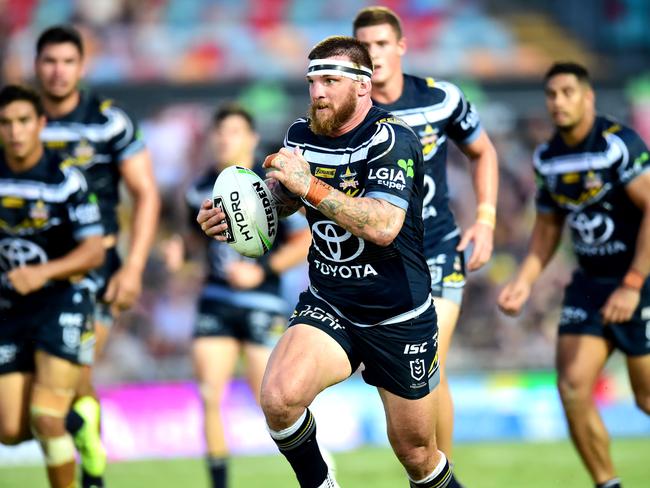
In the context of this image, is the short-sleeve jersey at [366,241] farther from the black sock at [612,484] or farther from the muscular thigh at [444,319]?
the black sock at [612,484]

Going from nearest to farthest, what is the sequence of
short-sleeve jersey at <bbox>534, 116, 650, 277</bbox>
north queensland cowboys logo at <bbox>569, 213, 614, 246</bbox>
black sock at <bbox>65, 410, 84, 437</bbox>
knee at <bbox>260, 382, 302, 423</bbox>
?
knee at <bbox>260, 382, 302, 423</bbox>
black sock at <bbox>65, 410, 84, 437</bbox>
short-sleeve jersey at <bbox>534, 116, 650, 277</bbox>
north queensland cowboys logo at <bbox>569, 213, 614, 246</bbox>

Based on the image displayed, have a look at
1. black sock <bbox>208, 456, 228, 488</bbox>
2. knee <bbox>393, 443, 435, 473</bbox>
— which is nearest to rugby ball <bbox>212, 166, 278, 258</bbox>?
knee <bbox>393, 443, 435, 473</bbox>

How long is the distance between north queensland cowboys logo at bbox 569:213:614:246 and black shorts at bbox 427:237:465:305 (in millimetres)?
1257

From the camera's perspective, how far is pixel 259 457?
12727mm

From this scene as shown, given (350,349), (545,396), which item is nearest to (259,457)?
(545,396)

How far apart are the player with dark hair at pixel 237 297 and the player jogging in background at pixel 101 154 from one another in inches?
33.5

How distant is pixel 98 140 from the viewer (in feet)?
28.1

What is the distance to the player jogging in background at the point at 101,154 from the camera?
8.35 meters

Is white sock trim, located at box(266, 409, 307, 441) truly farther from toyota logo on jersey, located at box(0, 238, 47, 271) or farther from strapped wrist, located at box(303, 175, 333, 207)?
toyota logo on jersey, located at box(0, 238, 47, 271)

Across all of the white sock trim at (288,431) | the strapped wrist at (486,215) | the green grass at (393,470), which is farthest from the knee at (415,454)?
the green grass at (393,470)

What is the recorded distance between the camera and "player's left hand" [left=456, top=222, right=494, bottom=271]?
716cm

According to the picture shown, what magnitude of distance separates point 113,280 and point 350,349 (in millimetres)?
3161

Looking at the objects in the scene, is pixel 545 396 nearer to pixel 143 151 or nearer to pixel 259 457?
pixel 259 457

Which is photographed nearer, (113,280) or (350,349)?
(350,349)
